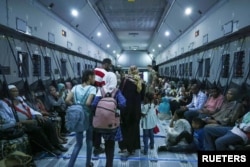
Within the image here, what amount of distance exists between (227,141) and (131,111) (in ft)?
5.07

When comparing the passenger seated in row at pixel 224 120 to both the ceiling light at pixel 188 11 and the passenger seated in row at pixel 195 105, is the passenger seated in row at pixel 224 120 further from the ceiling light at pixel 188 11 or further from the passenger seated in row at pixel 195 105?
the ceiling light at pixel 188 11

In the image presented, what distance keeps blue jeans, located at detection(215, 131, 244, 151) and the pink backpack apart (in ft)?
5.23

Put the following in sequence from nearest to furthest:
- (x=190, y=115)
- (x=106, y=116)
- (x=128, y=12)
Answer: (x=106, y=116) < (x=190, y=115) < (x=128, y=12)

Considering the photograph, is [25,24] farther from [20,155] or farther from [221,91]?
[221,91]

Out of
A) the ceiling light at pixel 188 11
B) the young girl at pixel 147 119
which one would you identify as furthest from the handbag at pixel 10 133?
the ceiling light at pixel 188 11

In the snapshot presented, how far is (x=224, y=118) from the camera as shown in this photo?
4109 mm

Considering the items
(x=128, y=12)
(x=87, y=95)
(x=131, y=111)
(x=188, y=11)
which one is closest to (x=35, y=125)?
(x=87, y=95)

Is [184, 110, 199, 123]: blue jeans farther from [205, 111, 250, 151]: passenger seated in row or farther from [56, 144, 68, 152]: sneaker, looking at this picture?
[56, 144, 68, 152]: sneaker

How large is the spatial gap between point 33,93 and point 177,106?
13.8 ft

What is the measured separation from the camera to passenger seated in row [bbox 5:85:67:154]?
3885mm

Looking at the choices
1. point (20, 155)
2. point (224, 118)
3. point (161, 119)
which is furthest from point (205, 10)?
point (20, 155)

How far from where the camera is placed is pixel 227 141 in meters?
3.31

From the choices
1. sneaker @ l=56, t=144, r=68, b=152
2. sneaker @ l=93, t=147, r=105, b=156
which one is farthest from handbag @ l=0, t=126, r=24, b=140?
sneaker @ l=93, t=147, r=105, b=156

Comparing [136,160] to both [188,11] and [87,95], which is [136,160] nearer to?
[87,95]
